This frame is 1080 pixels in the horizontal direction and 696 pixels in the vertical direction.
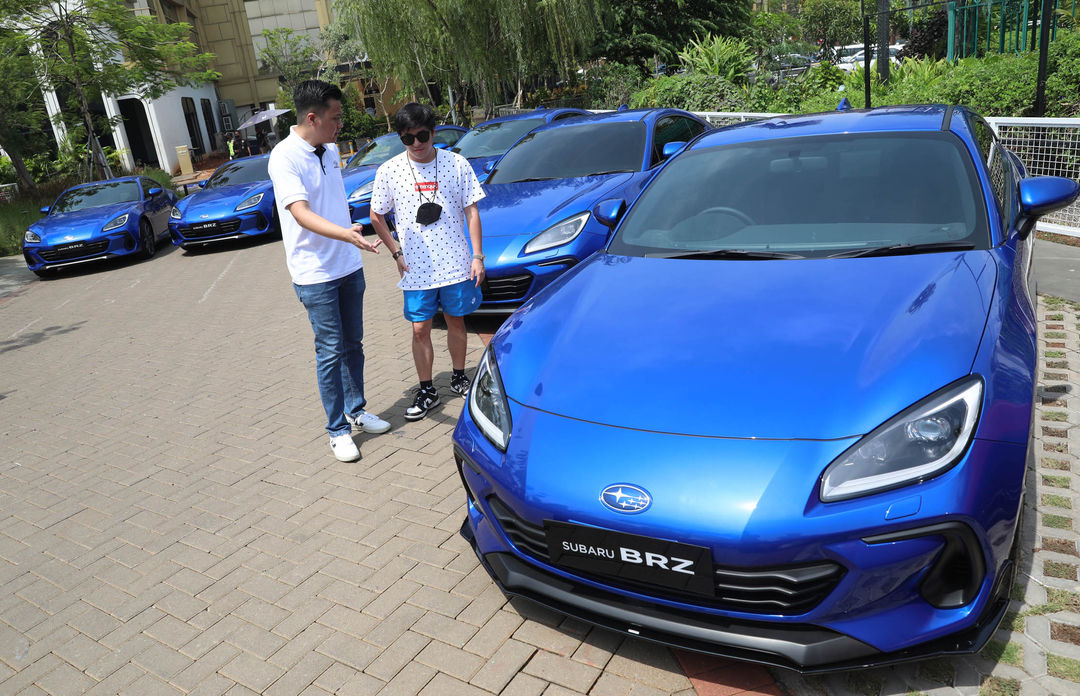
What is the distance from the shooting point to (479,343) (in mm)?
5910

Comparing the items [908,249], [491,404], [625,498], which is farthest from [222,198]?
[625,498]

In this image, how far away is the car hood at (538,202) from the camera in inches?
236

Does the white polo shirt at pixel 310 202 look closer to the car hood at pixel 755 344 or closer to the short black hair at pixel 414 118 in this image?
the short black hair at pixel 414 118

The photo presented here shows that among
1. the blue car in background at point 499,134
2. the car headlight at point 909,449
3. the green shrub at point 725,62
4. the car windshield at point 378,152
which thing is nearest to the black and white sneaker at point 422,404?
the car headlight at point 909,449

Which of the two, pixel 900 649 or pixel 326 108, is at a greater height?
pixel 326 108

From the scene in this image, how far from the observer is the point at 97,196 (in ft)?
44.2

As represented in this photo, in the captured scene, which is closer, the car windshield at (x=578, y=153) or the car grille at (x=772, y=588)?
the car grille at (x=772, y=588)

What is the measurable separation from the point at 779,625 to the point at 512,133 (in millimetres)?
9144

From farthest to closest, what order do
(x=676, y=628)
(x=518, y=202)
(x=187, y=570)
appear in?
(x=518, y=202)
(x=187, y=570)
(x=676, y=628)

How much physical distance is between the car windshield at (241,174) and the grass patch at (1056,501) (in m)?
12.5

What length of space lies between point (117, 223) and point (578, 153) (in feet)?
28.9

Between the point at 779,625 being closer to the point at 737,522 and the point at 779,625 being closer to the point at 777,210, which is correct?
the point at 737,522

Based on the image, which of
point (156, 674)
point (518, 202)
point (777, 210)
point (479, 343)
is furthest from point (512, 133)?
point (156, 674)

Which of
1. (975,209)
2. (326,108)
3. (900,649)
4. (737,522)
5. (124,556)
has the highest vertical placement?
(326,108)
